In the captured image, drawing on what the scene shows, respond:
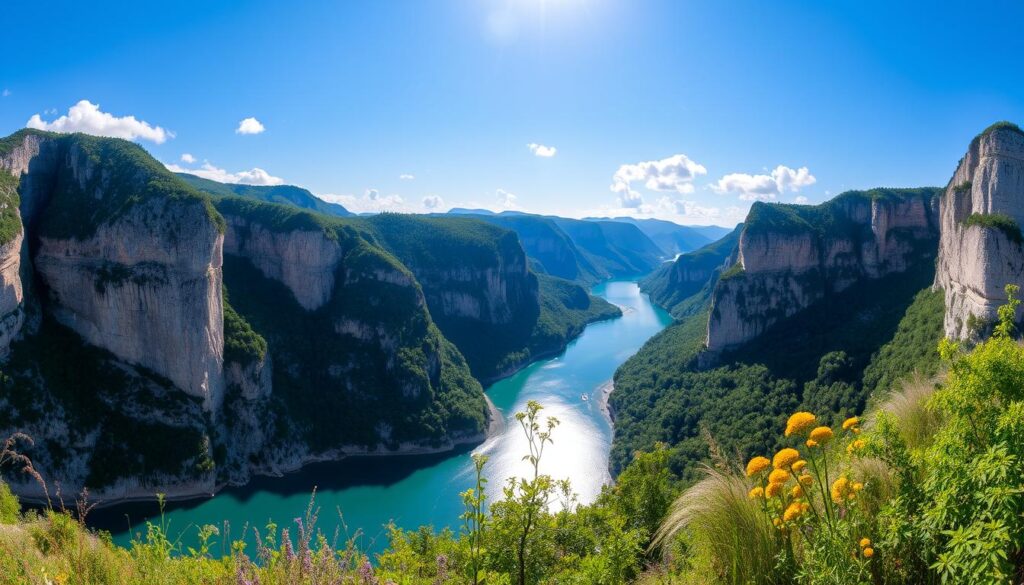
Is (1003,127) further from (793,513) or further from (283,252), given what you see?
(283,252)

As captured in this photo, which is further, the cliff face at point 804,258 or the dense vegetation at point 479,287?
the dense vegetation at point 479,287

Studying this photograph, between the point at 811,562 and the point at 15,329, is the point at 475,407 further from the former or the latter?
the point at 811,562

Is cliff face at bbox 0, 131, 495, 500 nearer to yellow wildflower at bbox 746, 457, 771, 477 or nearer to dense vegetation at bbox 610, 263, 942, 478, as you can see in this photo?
dense vegetation at bbox 610, 263, 942, 478

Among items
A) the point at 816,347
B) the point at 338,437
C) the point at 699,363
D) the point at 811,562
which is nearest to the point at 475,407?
the point at 338,437

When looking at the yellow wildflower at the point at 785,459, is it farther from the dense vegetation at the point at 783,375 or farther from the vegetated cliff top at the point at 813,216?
the vegetated cliff top at the point at 813,216

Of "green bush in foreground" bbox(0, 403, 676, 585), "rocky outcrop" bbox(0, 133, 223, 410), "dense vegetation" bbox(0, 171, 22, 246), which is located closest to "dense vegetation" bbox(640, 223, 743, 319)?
"rocky outcrop" bbox(0, 133, 223, 410)

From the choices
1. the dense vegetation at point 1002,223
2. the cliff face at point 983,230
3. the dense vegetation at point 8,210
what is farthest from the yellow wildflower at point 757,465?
the dense vegetation at point 8,210
